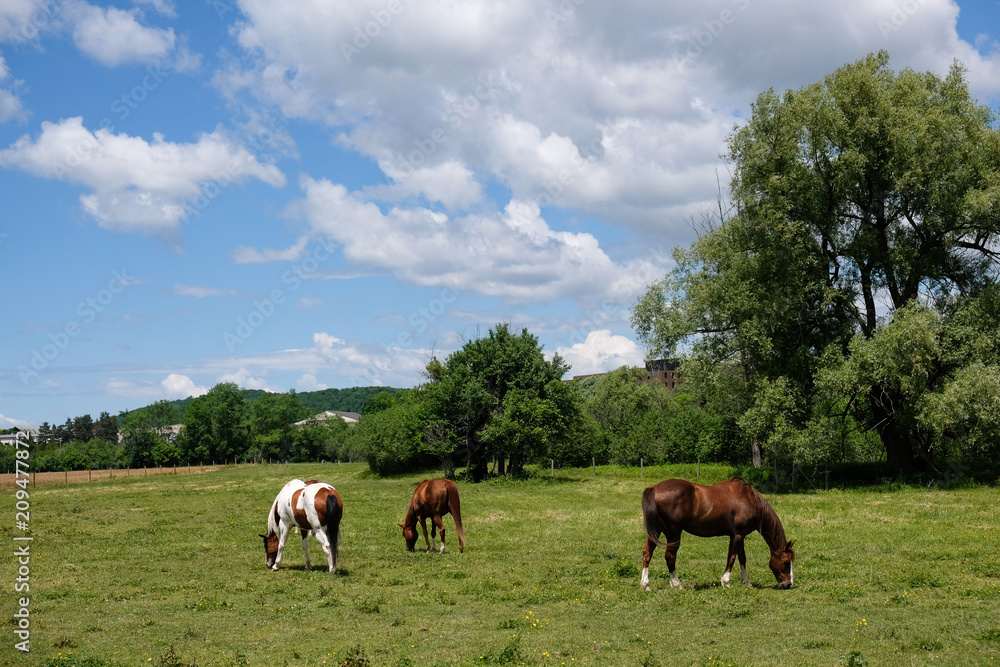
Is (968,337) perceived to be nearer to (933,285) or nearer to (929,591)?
(933,285)

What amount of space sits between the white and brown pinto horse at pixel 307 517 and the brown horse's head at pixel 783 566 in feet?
28.7

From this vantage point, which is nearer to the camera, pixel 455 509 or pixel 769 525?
pixel 769 525

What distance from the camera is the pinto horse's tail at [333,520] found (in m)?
16.0

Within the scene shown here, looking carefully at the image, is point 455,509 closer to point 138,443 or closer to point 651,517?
point 651,517

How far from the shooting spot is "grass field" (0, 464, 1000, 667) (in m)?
9.66

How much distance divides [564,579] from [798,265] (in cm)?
2322

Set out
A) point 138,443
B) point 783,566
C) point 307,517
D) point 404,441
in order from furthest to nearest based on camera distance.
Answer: point 138,443 → point 404,441 → point 307,517 → point 783,566

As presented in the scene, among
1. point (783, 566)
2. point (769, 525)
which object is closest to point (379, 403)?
point (769, 525)

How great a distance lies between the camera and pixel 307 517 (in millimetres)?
16609

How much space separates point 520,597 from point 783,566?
15.8 ft

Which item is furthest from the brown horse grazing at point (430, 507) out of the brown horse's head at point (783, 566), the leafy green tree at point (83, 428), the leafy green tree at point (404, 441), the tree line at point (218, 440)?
the leafy green tree at point (83, 428)

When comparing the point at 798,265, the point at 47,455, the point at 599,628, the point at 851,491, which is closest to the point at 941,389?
the point at 851,491

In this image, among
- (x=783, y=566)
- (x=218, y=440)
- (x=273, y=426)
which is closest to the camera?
(x=783, y=566)

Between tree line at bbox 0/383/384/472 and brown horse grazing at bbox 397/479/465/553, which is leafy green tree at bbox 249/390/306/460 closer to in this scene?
tree line at bbox 0/383/384/472
